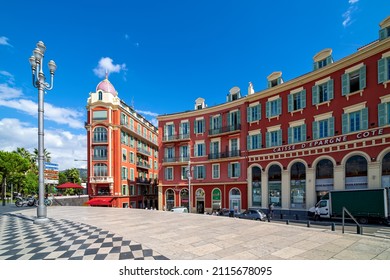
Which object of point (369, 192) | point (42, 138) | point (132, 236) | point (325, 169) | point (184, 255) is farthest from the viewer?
point (325, 169)

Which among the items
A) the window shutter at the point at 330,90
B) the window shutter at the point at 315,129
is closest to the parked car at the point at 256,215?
the window shutter at the point at 315,129

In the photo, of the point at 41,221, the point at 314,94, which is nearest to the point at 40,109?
the point at 41,221

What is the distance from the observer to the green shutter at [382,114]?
15.7 meters

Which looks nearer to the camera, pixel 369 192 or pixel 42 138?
pixel 42 138

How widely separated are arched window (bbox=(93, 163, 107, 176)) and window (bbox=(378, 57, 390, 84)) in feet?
110

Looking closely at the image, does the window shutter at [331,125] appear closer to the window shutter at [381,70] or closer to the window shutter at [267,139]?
the window shutter at [381,70]

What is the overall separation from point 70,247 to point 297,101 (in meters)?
22.6

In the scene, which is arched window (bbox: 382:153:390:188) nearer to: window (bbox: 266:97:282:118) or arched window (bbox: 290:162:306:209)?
arched window (bbox: 290:162:306:209)

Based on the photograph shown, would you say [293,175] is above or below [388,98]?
below

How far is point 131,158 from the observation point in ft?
116

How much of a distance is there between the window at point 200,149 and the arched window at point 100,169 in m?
14.4

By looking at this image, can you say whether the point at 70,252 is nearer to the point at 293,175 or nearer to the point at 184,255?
the point at 184,255
